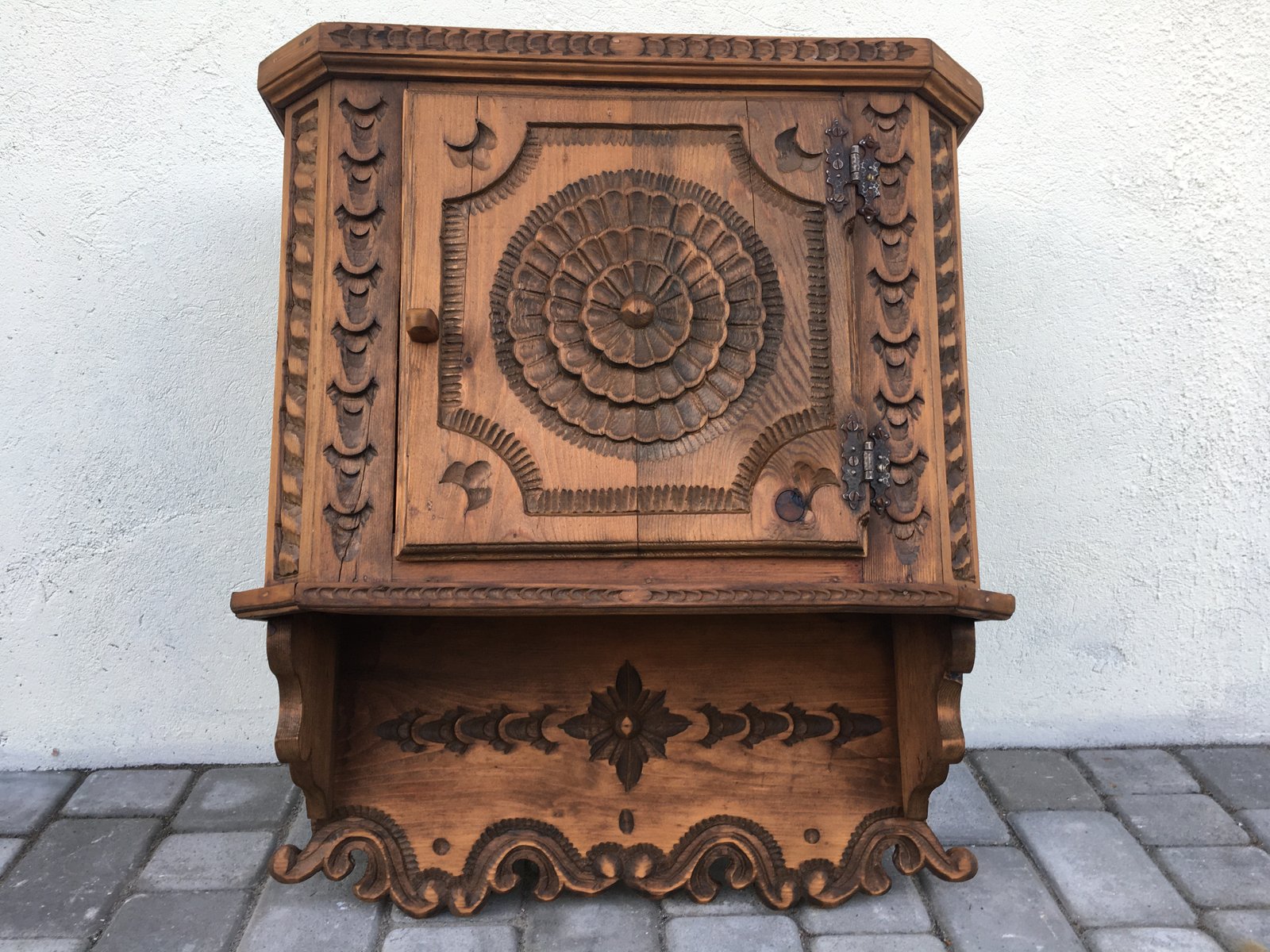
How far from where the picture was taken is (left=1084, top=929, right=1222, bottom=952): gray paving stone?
1643 millimetres

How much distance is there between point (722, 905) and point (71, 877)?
119cm

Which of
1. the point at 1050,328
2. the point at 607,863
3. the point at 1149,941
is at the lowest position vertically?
the point at 1149,941

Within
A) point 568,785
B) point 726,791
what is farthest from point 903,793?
point 568,785

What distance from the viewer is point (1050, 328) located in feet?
7.80

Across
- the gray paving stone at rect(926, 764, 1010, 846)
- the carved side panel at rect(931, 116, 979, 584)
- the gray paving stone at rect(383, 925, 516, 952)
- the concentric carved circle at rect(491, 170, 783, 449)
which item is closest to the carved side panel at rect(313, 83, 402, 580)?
the concentric carved circle at rect(491, 170, 783, 449)

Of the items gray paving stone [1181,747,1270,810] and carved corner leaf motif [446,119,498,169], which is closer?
carved corner leaf motif [446,119,498,169]

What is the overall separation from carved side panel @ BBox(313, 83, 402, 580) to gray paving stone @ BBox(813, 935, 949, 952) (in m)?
0.95

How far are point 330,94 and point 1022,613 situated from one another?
1.87m

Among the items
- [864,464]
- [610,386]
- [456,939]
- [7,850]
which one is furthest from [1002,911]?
[7,850]

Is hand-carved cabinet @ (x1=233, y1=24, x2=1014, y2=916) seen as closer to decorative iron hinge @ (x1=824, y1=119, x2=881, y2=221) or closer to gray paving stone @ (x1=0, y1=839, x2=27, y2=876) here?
decorative iron hinge @ (x1=824, y1=119, x2=881, y2=221)

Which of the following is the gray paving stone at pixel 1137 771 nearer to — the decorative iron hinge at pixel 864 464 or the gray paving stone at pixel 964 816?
the gray paving stone at pixel 964 816

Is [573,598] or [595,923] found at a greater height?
[573,598]

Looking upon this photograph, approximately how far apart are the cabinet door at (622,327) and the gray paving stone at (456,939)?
0.66 metres

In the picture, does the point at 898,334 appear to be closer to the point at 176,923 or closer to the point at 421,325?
the point at 421,325
